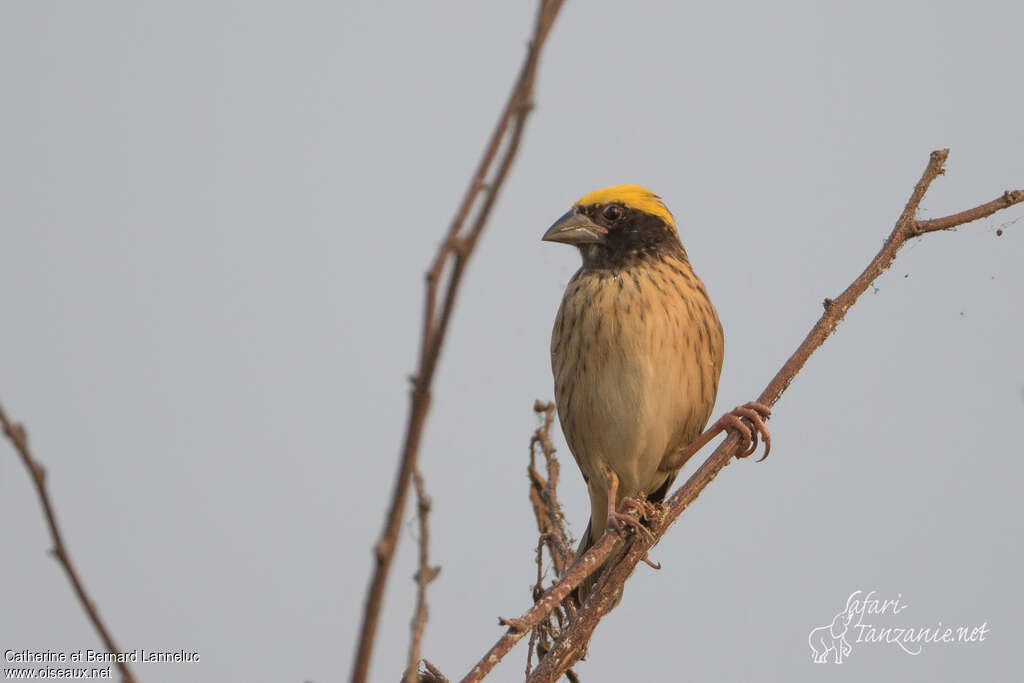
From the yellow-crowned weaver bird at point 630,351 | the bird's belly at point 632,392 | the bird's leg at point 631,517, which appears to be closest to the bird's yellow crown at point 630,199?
the yellow-crowned weaver bird at point 630,351

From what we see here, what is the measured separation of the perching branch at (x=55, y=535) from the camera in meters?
1.24

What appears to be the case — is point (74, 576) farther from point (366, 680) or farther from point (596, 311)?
point (596, 311)

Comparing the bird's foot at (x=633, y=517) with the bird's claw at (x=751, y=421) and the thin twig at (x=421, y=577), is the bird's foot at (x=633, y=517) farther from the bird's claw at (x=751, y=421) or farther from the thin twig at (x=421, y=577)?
the thin twig at (x=421, y=577)

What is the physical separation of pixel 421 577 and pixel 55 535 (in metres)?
0.44

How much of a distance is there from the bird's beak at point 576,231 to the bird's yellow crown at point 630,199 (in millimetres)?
90

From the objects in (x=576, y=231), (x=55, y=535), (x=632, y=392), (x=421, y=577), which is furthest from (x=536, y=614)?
(x=576, y=231)

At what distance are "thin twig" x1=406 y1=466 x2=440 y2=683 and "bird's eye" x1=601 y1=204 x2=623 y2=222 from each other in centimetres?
349

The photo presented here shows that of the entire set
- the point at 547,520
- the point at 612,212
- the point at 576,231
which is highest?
the point at 612,212

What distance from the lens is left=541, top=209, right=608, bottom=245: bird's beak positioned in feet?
15.8

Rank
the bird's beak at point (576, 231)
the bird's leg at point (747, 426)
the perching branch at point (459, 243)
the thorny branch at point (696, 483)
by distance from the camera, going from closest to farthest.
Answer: the perching branch at point (459, 243) → the thorny branch at point (696, 483) → the bird's leg at point (747, 426) → the bird's beak at point (576, 231)

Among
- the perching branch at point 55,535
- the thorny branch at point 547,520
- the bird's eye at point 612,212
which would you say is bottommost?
the thorny branch at point 547,520

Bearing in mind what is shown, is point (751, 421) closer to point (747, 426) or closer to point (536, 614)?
point (747, 426)

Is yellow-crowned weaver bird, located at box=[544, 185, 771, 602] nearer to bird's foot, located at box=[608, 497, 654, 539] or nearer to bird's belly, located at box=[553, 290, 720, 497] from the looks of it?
bird's belly, located at box=[553, 290, 720, 497]

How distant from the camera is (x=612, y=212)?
4.86 m
